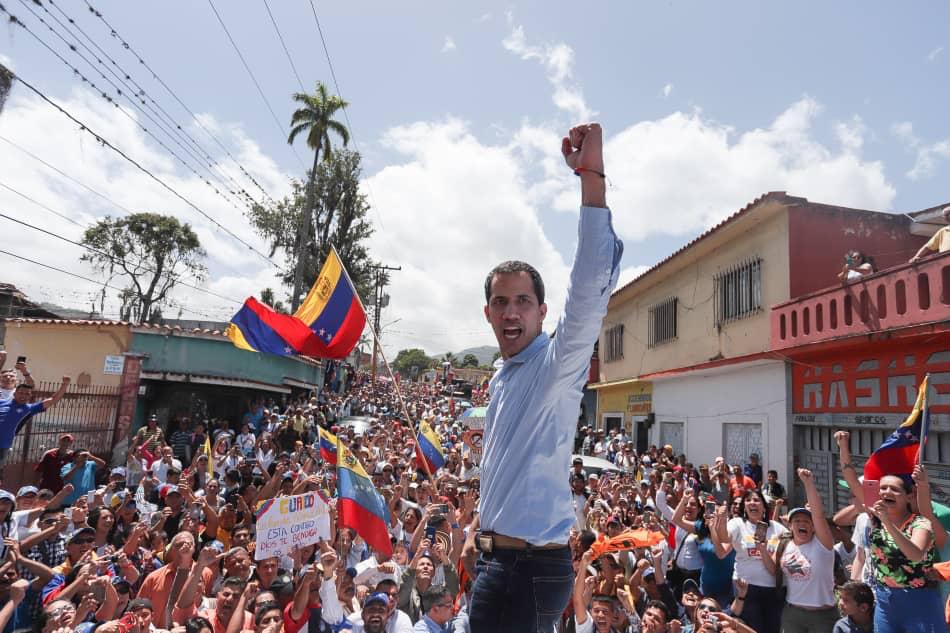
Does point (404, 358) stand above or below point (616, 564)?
above

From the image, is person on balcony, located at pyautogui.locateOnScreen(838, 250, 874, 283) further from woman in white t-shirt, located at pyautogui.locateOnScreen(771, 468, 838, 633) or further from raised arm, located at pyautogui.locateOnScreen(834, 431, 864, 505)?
raised arm, located at pyautogui.locateOnScreen(834, 431, 864, 505)

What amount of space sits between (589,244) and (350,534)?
224 inches

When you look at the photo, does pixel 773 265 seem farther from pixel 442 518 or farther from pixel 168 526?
pixel 168 526

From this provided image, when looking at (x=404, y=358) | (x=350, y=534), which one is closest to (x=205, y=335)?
(x=350, y=534)

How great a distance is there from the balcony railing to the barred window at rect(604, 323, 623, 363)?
10.2m

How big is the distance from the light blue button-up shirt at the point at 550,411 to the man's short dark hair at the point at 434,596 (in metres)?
3.41

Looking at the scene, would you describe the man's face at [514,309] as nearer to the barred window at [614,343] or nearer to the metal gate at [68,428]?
the metal gate at [68,428]

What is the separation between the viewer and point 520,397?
1.74 metres

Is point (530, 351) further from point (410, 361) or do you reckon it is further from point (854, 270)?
point (410, 361)

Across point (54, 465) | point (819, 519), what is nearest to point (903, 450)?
point (819, 519)

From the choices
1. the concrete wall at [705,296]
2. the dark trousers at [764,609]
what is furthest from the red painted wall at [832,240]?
the dark trousers at [764,609]

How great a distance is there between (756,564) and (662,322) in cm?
1252

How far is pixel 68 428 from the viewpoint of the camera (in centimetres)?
1111

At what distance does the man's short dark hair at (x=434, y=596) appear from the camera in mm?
4777
